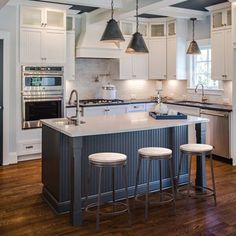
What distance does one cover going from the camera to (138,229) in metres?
3.18

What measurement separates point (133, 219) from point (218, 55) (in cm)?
375

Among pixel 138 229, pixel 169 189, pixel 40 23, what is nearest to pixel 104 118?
pixel 169 189

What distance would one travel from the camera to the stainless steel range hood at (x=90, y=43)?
6445 mm

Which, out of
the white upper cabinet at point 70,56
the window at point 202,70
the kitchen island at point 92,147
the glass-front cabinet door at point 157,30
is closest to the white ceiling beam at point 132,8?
the white upper cabinet at point 70,56

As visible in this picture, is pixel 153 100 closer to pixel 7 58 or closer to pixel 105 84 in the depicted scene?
pixel 105 84

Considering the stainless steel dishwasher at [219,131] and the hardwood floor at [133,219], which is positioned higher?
the stainless steel dishwasher at [219,131]

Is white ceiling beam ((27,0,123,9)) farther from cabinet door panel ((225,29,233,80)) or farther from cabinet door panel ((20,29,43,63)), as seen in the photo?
cabinet door panel ((225,29,233,80))

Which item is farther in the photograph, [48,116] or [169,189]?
[48,116]

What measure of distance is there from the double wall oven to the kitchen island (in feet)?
5.75

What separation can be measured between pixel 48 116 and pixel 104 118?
189cm

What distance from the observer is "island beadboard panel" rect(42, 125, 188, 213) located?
357 cm

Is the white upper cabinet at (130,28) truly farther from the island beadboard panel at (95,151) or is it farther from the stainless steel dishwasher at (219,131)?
the island beadboard panel at (95,151)

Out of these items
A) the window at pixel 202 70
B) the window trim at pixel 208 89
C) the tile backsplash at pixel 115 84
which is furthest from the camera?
the tile backsplash at pixel 115 84

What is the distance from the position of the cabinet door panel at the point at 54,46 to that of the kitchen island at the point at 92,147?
2.14 meters
